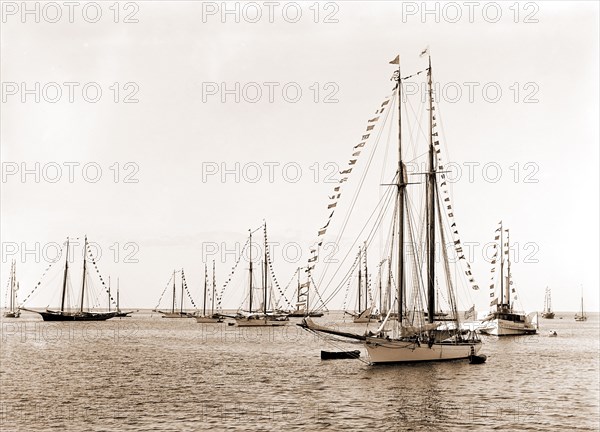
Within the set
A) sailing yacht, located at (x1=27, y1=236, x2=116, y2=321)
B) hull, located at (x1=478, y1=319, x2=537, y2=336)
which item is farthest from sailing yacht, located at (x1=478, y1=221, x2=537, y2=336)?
sailing yacht, located at (x1=27, y1=236, x2=116, y2=321)

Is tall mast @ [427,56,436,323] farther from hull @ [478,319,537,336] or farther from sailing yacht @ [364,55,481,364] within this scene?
hull @ [478,319,537,336]

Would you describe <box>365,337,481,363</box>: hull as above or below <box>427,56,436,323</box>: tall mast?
below

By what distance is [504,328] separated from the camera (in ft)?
376

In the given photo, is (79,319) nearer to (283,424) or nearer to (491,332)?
(491,332)

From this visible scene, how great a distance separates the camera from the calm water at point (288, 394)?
38.0 metres

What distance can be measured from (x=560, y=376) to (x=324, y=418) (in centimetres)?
3042

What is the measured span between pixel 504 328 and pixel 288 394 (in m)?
75.5

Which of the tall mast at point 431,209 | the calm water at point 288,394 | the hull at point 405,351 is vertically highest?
the tall mast at point 431,209

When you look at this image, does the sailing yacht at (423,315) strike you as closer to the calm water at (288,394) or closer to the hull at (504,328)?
the calm water at (288,394)

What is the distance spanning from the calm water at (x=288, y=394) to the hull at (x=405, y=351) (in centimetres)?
83

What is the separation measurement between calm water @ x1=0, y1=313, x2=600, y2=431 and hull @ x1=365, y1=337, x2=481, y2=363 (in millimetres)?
832

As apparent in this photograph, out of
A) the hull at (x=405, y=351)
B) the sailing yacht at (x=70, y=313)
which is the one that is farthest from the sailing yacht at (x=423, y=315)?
the sailing yacht at (x=70, y=313)

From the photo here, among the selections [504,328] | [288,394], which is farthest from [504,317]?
[288,394]

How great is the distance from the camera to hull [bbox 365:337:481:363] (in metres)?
55.2
